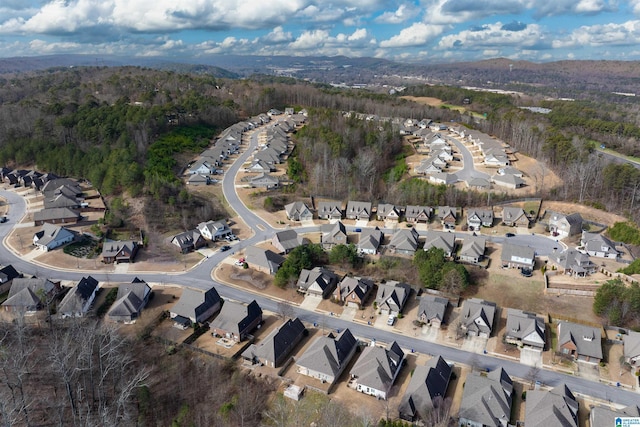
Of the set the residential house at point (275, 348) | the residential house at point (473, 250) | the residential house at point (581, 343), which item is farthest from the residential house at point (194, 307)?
the residential house at point (581, 343)

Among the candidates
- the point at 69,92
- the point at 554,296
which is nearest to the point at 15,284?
the point at 554,296

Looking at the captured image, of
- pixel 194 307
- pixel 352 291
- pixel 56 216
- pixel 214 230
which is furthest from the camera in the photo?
pixel 56 216

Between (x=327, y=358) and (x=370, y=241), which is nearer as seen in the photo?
(x=327, y=358)

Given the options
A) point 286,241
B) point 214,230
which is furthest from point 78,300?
point 286,241

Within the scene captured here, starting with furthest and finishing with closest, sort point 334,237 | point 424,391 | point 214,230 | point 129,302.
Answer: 1. point 214,230
2. point 334,237
3. point 129,302
4. point 424,391

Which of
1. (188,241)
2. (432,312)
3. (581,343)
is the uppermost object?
(188,241)

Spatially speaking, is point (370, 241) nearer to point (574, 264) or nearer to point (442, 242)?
point (442, 242)

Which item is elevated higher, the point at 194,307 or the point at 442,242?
the point at 442,242

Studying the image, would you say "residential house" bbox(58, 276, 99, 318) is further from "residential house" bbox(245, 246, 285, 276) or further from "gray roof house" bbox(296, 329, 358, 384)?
"gray roof house" bbox(296, 329, 358, 384)
